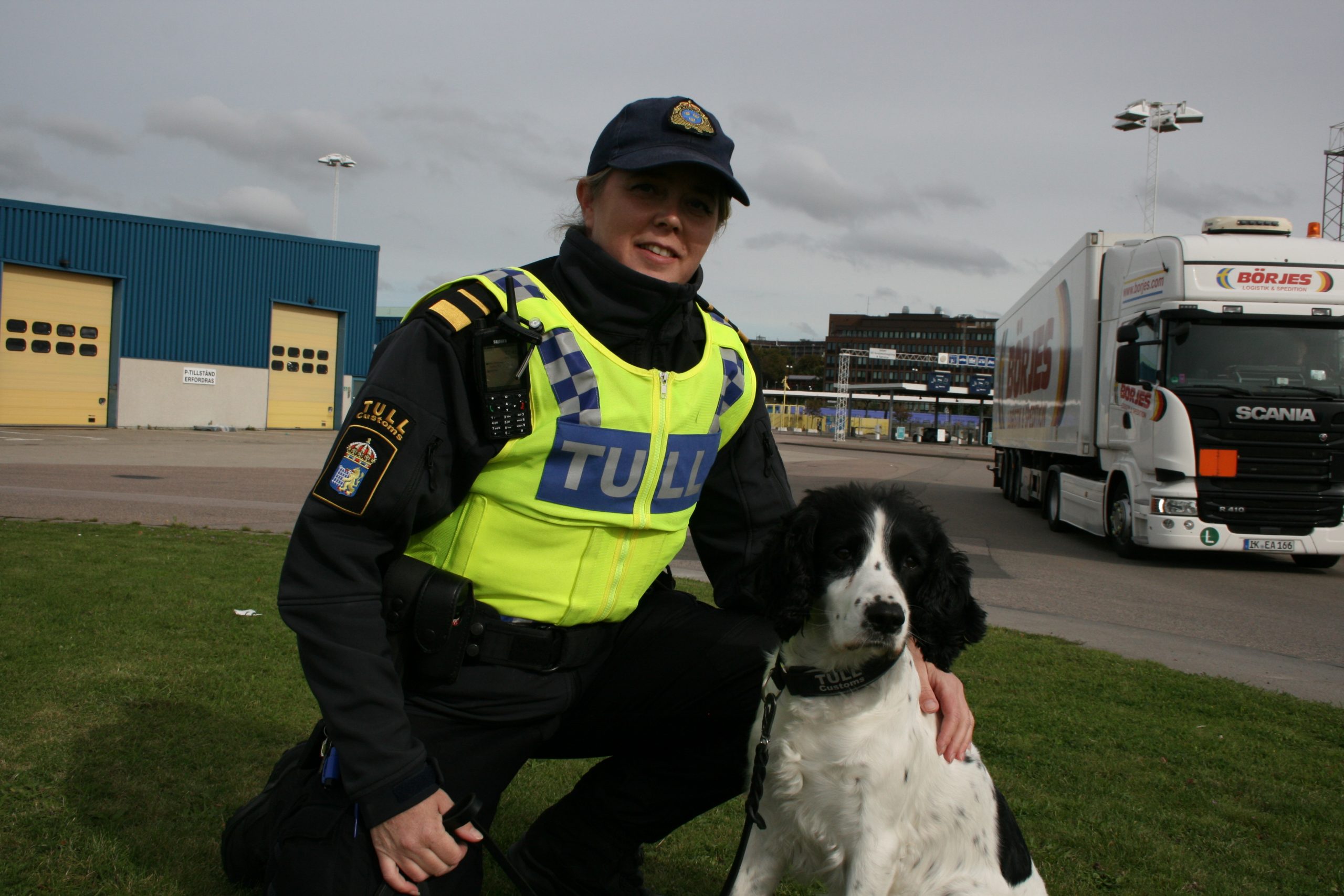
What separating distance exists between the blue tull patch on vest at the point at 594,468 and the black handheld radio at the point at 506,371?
0.42 feet

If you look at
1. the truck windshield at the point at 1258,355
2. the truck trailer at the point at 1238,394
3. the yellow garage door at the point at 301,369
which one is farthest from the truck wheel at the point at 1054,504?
the yellow garage door at the point at 301,369

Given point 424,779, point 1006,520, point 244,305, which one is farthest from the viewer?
point 244,305

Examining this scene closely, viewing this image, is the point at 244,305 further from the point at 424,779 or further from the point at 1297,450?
the point at 424,779

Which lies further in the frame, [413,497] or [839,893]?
[839,893]

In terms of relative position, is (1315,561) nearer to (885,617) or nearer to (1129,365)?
(1129,365)

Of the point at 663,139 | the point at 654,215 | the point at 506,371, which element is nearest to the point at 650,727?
the point at 506,371

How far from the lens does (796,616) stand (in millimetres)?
2627

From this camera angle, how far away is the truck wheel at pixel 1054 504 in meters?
15.2

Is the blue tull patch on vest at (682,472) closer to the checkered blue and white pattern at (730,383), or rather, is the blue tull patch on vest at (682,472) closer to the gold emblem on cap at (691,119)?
the checkered blue and white pattern at (730,383)

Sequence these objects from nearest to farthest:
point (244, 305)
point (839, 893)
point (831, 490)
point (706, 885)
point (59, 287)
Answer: point (839, 893), point (831, 490), point (706, 885), point (59, 287), point (244, 305)

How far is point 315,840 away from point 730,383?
1.58 metres

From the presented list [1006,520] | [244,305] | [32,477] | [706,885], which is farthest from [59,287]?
[706,885]

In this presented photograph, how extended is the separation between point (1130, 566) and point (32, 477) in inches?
564

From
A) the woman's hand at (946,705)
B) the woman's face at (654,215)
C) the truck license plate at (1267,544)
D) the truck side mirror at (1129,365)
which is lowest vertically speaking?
the truck license plate at (1267,544)
